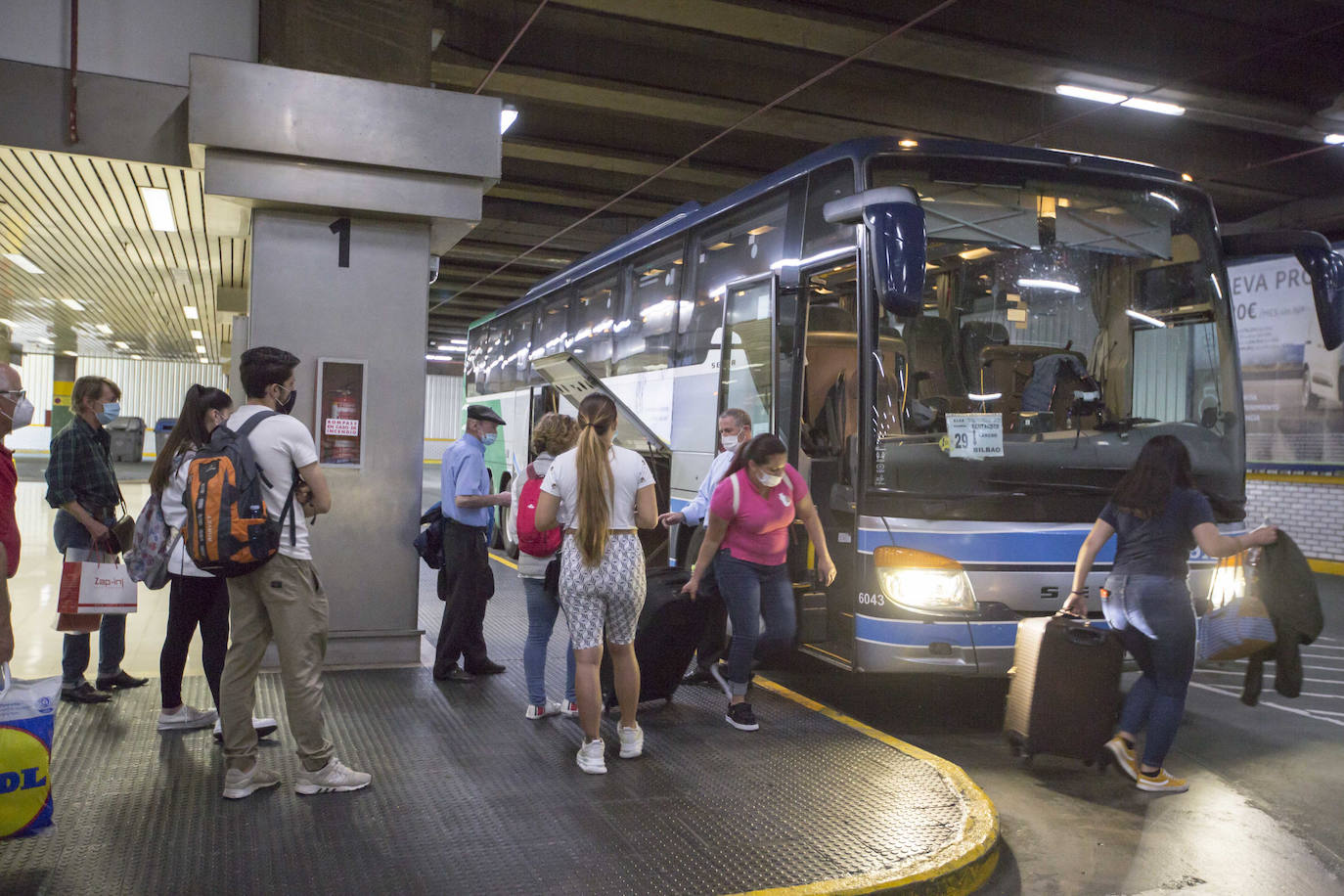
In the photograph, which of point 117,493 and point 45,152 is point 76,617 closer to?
point 117,493

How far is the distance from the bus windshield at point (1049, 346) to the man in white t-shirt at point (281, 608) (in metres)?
3.19

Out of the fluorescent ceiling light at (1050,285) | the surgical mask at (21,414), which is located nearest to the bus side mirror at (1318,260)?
the fluorescent ceiling light at (1050,285)

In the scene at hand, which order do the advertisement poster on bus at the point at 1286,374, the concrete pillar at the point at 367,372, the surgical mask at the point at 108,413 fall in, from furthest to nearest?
the advertisement poster on bus at the point at 1286,374 < the concrete pillar at the point at 367,372 < the surgical mask at the point at 108,413

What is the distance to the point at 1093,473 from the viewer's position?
6164mm

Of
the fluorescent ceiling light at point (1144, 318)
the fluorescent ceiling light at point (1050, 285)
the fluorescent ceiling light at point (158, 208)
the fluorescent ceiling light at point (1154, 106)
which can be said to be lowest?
the fluorescent ceiling light at point (1144, 318)

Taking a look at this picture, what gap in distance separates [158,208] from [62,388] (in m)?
31.1

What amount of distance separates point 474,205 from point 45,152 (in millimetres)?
2539

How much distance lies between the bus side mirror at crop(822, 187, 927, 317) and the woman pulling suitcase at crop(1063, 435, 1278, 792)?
143 centimetres

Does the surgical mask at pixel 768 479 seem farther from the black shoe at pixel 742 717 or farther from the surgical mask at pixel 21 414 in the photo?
the surgical mask at pixel 21 414

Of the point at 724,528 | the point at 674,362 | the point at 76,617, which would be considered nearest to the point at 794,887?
the point at 724,528

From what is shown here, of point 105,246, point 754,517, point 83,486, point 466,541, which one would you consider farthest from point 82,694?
point 105,246

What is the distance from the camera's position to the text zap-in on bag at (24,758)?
3619 mm

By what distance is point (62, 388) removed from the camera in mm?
34156

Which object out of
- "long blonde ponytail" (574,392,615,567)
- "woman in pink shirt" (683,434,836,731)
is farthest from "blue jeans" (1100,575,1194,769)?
"long blonde ponytail" (574,392,615,567)
